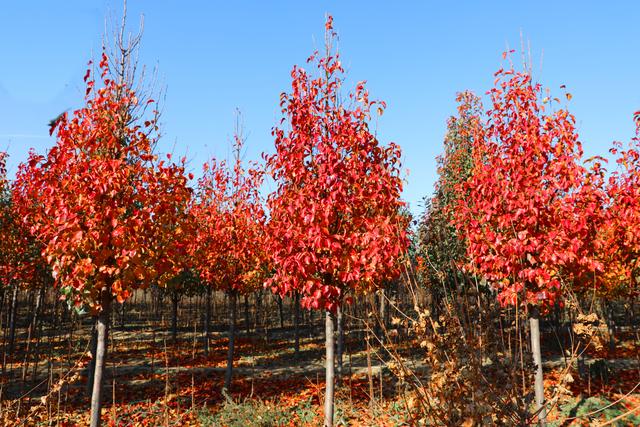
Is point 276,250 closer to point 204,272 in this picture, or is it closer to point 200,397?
point 204,272

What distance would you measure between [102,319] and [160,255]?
1.31 meters

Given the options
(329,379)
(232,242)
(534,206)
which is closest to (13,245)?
(232,242)

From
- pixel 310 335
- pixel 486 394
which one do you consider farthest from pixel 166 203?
pixel 310 335

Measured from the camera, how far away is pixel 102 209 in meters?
5.80

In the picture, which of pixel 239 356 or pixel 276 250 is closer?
pixel 276 250

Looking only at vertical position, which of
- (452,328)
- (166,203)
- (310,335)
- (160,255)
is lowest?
(310,335)

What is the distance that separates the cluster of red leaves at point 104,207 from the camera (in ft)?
18.6

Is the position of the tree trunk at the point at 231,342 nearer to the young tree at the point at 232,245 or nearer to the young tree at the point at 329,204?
the young tree at the point at 232,245

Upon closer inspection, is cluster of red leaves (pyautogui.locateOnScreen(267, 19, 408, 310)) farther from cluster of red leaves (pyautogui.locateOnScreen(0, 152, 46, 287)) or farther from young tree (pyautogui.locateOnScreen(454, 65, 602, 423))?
cluster of red leaves (pyautogui.locateOnScreen(0, 152, 46, 287))

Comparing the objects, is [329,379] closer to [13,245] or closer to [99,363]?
[99,363]

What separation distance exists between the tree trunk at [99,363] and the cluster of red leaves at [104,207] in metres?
0.25

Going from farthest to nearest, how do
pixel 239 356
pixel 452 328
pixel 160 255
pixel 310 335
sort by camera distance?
pixel 310 335, pixel 239 356, pixel 160 255, pixel 452 328

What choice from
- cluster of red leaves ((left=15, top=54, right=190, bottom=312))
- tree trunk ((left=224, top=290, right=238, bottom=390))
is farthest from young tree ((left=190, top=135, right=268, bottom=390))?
cluster of red leaves ((left=15, top=54, right=190, bottom=312))

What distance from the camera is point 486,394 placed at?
2.48m
